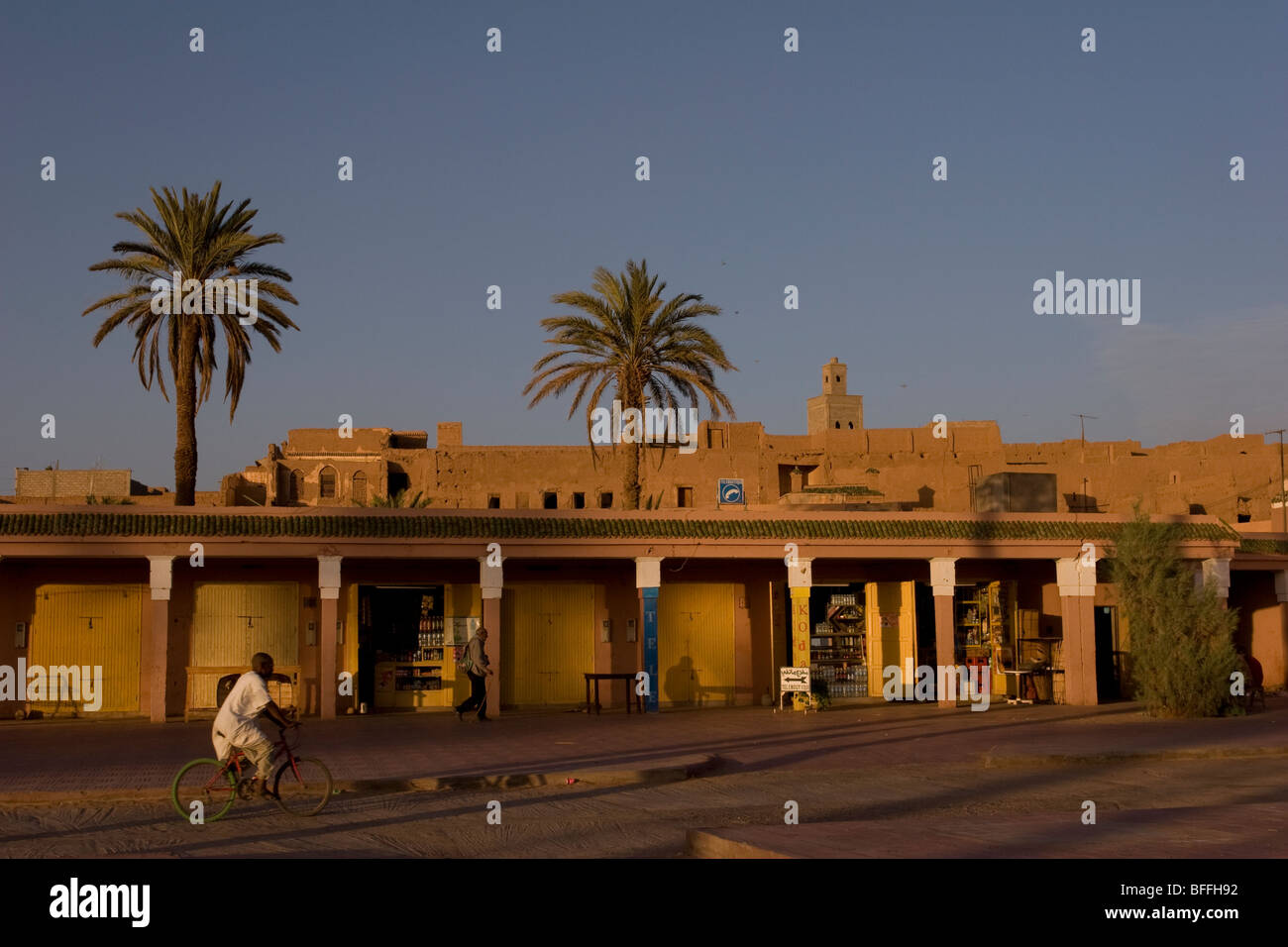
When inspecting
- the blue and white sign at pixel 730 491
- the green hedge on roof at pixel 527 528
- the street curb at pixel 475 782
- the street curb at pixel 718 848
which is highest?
the blue and white sign at pixel 730 491

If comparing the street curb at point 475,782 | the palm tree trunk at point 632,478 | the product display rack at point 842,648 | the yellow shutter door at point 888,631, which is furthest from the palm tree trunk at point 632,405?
the street curb at point 475,782

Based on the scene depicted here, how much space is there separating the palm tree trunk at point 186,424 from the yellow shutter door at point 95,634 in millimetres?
4103

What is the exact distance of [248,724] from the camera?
1353 centimetres

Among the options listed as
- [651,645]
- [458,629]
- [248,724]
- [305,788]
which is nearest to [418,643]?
[458,629]

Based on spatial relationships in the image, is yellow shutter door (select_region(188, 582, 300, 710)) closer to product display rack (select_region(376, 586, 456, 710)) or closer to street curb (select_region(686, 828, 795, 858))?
product display rack (select_region(376, 586, 456, 710))

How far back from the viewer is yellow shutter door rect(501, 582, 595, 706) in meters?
30.2

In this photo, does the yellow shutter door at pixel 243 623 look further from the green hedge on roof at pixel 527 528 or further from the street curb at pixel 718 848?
the street curb at pixel 718 848

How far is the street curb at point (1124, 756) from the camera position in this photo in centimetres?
1867

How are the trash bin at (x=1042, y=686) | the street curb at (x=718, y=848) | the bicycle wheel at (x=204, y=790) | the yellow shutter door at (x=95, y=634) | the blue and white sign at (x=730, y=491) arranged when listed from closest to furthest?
the street curb at (x=718, y=848) < the bicycle wheel at (x=204, y=790) < the yellow shutter door at (x=95, y=634) < the trash bin at (x=1042, y=686) < the blue and white sign at (x=730, y=491)

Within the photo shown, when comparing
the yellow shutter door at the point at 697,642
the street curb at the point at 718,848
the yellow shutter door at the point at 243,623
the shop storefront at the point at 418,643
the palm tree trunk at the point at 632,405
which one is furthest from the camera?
the palm tree trunk at the point at 632,405
